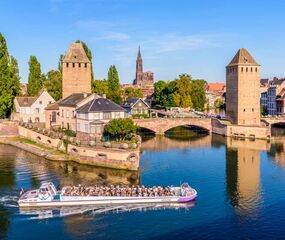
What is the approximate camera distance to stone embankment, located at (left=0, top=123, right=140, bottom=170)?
48.4 meters

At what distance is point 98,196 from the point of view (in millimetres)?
36594

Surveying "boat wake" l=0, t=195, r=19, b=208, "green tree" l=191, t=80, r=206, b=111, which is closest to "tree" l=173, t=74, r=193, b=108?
"green tree" l=191, t=80, r=206, b=111

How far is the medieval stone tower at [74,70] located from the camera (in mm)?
74562

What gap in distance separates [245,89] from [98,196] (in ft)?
174

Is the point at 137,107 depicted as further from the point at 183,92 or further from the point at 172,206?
the point at 172,206

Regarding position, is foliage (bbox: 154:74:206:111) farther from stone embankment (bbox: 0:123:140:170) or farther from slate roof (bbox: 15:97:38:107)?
stone embankment (bbox: 0:123:140:170)

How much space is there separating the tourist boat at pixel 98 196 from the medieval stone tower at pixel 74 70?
39803 millimetres

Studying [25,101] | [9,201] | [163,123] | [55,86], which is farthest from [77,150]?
[55,86]

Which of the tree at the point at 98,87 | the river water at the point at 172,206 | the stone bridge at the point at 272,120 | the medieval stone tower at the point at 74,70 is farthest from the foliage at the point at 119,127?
the stone bridge at the point at 272,120

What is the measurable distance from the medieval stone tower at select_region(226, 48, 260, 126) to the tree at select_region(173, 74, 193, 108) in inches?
951

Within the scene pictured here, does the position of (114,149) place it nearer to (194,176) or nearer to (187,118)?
(194,176)

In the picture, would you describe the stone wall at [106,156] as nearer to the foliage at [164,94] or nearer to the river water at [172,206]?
the river water at [172,206]

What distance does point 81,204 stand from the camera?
36.4 m

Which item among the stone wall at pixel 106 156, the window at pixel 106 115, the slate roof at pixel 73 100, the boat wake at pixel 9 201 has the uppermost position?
the slate roof at pixel 73 100
